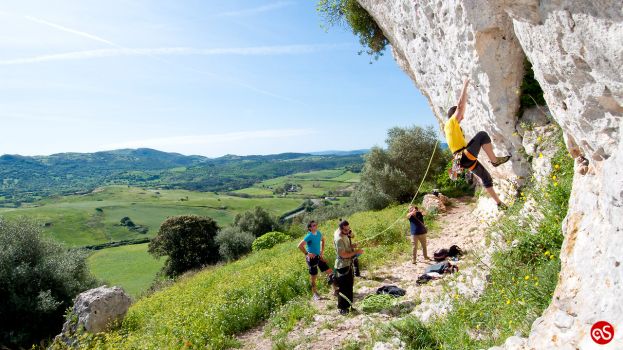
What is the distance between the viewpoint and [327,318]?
29.0ft

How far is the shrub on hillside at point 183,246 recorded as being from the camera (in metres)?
45.4

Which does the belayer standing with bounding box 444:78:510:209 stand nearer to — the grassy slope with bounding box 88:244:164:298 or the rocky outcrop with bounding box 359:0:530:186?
the rocky outcrop with bounding box 359:0:530:186

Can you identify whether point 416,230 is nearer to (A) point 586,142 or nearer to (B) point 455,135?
(B) point 455,135

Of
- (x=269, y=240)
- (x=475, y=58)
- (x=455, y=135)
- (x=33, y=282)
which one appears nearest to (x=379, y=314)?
(x=455, y=135)

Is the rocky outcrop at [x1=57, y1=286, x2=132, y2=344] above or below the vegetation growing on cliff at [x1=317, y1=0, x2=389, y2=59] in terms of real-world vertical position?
below

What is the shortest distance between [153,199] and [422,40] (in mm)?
165866

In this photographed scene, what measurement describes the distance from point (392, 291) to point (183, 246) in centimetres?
4189

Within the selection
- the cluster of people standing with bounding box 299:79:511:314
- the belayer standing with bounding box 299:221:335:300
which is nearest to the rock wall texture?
the cluster of people standing with bounding box 299:79:511:314

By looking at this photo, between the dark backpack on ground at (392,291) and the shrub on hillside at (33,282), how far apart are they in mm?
17103

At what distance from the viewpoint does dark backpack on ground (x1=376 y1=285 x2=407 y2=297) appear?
30.5 feet

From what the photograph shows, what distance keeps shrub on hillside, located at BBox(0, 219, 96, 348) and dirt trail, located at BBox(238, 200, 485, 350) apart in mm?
14251

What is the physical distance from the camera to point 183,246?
45844 millimetres

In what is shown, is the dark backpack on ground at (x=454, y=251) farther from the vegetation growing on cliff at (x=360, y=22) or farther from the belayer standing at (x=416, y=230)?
the vegetation growing on cliff at (x=360, y=22)

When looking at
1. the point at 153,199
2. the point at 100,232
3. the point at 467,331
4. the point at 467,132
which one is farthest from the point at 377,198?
the point at 153,199
